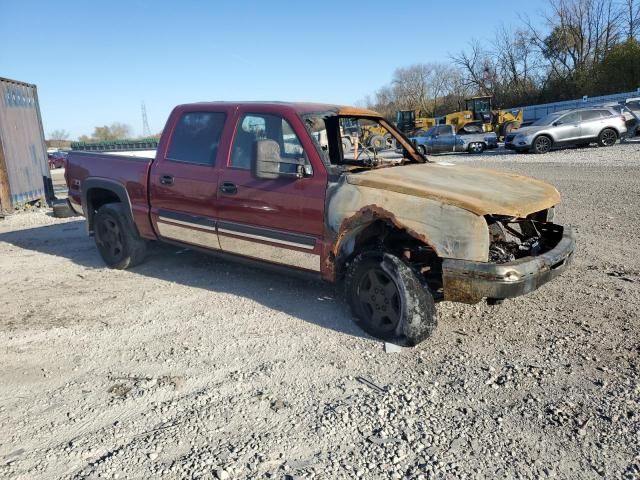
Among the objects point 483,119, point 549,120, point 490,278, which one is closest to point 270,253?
point 490,278

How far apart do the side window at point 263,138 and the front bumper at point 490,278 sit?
4.87 feet

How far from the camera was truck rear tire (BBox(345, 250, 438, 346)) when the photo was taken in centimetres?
362

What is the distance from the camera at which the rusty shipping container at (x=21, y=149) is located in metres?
10.6

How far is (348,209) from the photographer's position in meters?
3.88

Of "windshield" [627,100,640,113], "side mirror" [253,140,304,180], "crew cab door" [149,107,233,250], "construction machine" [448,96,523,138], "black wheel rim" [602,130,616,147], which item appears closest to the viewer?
"side mirror" [253,140,304,180]

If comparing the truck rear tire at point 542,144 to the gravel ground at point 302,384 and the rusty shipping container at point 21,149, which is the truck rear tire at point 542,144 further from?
the rusty shipping container at point 21,149

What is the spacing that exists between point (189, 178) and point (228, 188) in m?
0.59

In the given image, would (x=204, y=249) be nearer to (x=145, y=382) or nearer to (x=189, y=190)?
(x=189, y=190)

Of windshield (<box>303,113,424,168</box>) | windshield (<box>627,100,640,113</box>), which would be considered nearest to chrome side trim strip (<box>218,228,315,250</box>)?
windshield (<box>303,113,424,168</box>)

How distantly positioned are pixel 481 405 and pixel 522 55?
5931 cm

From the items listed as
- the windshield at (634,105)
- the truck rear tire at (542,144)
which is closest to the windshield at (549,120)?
the truck rear tire at (542,144)

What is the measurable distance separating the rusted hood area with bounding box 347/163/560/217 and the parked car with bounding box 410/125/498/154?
20359 mm

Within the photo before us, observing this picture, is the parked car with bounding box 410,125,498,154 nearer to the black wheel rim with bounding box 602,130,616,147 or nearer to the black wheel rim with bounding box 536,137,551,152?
the black wheel rim with bounding box 536,137,551,152

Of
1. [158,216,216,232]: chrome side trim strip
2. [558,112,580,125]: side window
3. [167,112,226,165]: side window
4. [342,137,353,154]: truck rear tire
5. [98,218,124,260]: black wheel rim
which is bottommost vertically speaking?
[98,218,124,260]: black wheel rim
